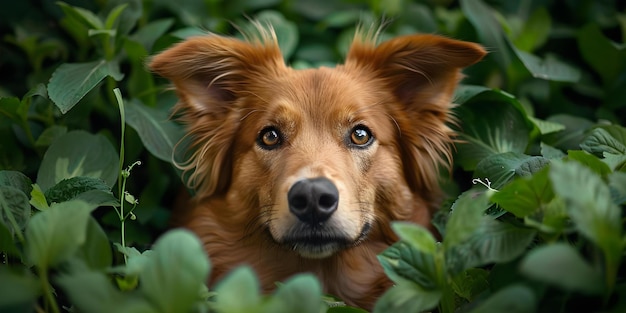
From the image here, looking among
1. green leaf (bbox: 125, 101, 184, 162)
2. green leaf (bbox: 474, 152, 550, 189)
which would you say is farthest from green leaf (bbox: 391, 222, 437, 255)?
green leaf (bbox: 125, 101, 184, 162)

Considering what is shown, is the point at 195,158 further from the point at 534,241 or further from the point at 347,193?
the point at 534,241

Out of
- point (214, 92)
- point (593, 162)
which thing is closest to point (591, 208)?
point (593, 162)

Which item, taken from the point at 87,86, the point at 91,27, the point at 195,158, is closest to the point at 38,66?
the point at 91,27

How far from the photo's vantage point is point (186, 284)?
1.59m

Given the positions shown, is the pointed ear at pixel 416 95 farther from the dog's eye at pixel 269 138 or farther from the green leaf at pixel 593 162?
the green leaf at pixel 593 162

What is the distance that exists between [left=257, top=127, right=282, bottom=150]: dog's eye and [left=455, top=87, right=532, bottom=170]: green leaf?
798 mm

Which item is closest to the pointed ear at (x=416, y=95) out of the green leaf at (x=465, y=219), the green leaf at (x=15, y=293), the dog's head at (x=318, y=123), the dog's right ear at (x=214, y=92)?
the dog's head at (x=318, y=123)

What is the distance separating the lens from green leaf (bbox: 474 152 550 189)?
2.25m

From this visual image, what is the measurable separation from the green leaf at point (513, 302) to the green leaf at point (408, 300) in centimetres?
15

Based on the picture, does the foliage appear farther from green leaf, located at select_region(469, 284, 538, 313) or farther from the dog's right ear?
the dog's right ear

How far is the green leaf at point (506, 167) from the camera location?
225 cm

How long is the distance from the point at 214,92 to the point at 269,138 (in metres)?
0.38

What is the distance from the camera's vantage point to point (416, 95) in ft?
8.98

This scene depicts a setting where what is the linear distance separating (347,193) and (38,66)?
1813 mm
